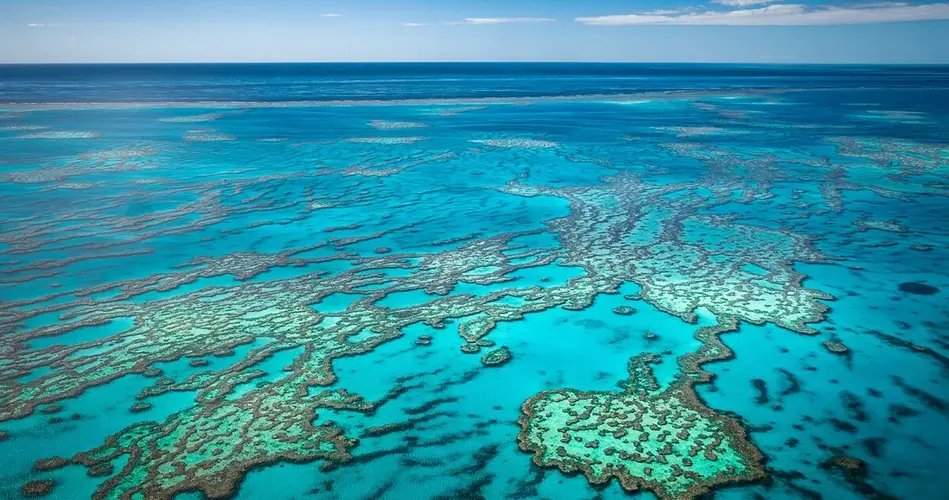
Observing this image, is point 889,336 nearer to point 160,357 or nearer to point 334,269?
point 334,269

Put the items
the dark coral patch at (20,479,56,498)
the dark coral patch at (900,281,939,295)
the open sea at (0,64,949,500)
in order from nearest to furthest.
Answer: the dark coral patch at (20,479,56,498) < the open sea at (0,64,949,500) < the dark coral patch at (900,281,939,295)

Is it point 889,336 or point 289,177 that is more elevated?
point 289,177

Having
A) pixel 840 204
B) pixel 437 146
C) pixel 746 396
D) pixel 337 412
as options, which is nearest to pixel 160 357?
pixel 337 412

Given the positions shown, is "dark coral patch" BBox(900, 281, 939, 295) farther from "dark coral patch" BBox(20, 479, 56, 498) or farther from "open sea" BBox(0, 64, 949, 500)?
"dark coral patch" BBox(20, 479, 56, 498)

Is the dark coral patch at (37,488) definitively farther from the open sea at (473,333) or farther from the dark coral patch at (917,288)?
the dark coral patch at (917,288)

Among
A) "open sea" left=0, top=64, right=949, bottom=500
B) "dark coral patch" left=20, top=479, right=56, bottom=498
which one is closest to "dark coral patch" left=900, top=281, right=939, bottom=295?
"open sea" left=0, top=64, right=949, bottom=500

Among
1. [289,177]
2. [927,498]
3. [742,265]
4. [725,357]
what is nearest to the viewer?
[927,498]

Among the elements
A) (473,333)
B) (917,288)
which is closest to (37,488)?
(473,333)

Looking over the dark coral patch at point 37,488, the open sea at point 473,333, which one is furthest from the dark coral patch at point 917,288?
the dark coral patch at point 37,488
